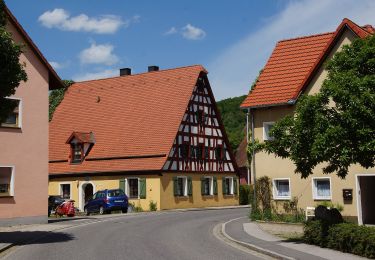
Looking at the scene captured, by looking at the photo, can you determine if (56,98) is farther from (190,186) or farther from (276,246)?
(276,246)

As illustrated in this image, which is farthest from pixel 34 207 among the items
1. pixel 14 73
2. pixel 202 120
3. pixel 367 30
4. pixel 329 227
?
pixel 202 120

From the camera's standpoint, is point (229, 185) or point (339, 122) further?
point (229, 185)

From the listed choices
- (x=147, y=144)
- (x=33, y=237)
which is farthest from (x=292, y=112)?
(x=147, y=144)

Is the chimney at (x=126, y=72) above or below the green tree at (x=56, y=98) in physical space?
above

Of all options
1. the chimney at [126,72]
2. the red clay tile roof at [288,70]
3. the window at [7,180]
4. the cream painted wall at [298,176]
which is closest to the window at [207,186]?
the chimney at [126,72]

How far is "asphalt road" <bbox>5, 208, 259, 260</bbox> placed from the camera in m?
15.2

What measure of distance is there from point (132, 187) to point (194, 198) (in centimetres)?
537

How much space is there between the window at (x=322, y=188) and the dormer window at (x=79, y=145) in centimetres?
2521

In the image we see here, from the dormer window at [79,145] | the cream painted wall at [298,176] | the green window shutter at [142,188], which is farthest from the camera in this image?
the dormer window at [79,145]

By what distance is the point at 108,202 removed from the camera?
36.8 meters

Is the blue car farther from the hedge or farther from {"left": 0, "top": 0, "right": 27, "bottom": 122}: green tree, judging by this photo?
the hedge

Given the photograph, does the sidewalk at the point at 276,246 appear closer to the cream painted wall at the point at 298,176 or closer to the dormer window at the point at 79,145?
the cream painted wall at the point at 298,176

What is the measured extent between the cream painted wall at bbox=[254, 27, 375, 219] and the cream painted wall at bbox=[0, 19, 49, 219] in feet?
34.8

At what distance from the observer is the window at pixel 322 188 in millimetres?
23906
